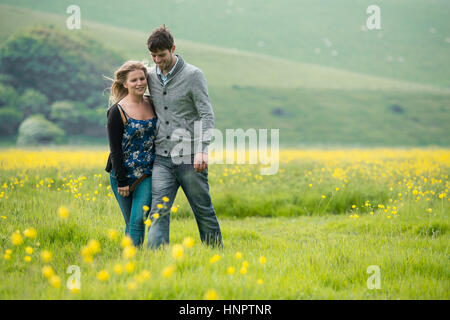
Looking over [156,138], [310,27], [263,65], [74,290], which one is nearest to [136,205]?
[156,138]

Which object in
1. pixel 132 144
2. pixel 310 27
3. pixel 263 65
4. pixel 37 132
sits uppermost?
pixel 310 27

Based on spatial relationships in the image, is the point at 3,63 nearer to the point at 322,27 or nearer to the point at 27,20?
the point at 27,20

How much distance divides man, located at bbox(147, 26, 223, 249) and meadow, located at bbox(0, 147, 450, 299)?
0.72 metres

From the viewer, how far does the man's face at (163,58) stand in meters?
4.67

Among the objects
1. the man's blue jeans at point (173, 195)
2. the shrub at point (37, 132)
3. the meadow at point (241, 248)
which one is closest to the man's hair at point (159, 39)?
the man's blue jeans at point (173, 195)

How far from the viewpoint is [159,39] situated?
4.57 meters

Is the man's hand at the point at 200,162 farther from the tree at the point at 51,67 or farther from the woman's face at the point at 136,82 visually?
the tree at the point at 51,67

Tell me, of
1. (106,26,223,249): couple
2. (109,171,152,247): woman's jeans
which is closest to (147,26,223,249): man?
(106,26,223,249): couple

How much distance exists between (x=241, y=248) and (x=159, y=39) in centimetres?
286

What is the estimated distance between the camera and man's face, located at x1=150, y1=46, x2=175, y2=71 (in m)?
4.67

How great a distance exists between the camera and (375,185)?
9367 mm

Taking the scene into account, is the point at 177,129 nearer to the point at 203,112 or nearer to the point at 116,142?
the point at 203,112
